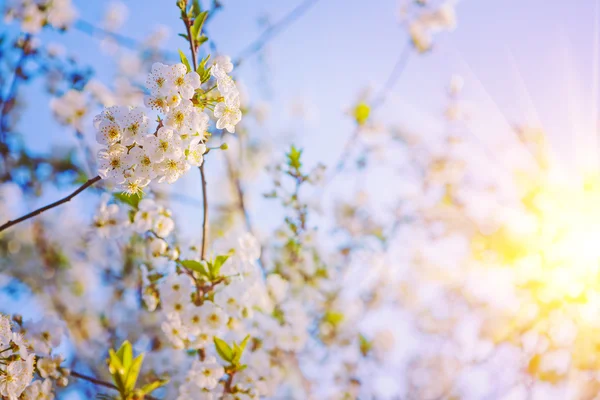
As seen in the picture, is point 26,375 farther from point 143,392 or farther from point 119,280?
point 119,280

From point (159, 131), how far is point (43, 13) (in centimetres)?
286

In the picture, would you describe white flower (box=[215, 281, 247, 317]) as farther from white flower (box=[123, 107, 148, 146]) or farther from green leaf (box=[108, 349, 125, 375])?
white flower (box=[123, 107, 148, 146])

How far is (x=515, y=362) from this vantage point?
4125 millimetres

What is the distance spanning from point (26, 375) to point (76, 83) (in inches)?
107

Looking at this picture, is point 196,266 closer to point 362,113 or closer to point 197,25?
point 197,25

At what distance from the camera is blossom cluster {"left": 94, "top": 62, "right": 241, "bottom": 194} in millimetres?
1457

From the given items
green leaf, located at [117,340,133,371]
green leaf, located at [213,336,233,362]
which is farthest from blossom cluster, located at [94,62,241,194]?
green leaf, located at [213,336,233,362]

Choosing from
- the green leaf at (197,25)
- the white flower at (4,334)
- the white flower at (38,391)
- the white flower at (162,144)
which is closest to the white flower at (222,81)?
the white flower at (162,144)

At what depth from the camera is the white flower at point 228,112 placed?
5.18 ft

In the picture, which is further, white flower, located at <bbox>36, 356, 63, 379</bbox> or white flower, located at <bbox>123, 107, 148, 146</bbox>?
white flower, located at <bbox>36, 356, 63, 379</bbox>

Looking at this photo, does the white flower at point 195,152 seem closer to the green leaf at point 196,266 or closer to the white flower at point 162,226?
the green leaf at point 196,266

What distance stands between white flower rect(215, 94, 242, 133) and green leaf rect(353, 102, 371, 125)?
7.13 feet

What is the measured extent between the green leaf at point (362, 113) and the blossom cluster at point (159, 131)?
7.43 feet

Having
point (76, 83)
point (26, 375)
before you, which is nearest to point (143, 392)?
point (26, 375)
